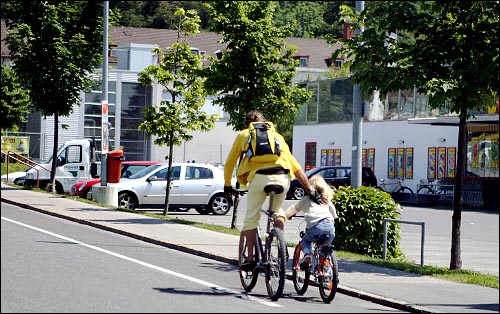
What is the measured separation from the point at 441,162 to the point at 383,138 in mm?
4961

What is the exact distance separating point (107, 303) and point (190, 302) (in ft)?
2.99

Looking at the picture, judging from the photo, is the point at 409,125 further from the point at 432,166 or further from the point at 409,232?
the point at 409,232

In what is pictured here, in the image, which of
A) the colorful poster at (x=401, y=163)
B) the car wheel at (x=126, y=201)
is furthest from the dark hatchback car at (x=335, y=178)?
the car wheel at (x=126, y=201)

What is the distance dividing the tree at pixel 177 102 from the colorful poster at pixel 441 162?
21493 millimetres

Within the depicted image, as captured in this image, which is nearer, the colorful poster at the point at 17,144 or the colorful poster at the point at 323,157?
the colorful poster at the point at 323,157

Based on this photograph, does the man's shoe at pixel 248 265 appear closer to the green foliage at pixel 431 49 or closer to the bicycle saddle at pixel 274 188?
the bicycle saddle at pixel 274 188

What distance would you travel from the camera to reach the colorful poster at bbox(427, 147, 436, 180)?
157 ft

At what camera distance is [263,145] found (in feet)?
36.4

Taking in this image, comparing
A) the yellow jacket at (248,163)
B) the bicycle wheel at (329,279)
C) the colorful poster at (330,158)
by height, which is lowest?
the bicycle wheel at (329,279)

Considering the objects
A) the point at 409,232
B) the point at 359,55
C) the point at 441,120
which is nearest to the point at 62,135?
the point at 441,120

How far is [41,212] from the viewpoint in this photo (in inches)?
1030

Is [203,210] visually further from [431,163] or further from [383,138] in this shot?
[383,138]

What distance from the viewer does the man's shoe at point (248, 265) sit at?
11.4 m

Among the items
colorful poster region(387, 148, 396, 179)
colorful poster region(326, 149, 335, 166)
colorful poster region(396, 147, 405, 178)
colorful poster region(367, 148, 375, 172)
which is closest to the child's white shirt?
colorful poster region(396, 147, 405, 178)
